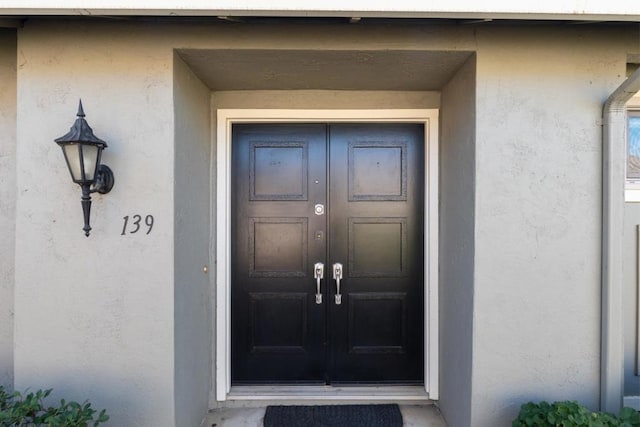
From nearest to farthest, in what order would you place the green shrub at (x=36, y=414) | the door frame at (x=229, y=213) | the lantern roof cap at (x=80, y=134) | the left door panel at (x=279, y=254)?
the green shrub at (x=36, y=414)
the lantern roof cap at (x=80, y=134)
the door frame at (x=229, y=213)
the left door panel at (x=279, y=254)

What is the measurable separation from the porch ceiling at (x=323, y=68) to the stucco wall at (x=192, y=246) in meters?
0.19

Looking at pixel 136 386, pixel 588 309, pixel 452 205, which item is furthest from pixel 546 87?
pixel 136 386

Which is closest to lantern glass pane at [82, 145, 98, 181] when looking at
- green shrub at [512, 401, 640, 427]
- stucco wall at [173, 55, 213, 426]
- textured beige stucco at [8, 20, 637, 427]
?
textured beige stucco at [8, 20, 637, 427]

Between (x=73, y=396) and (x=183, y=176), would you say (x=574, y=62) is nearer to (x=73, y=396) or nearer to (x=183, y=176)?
(x=183, y=176)

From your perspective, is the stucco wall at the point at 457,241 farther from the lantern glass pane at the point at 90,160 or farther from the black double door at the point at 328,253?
the lantern glass pane at the point at 90,160

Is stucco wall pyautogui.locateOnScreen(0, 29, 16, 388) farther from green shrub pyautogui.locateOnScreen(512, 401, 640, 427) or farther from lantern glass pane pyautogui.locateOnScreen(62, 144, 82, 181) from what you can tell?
green shrub pyautogui.locateOnScreen(512, 401, 640, 427)

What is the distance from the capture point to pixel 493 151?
2289 mm

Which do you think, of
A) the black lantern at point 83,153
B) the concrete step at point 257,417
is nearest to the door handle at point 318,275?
the concrete step at point 257,417

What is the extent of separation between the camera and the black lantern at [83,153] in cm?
205

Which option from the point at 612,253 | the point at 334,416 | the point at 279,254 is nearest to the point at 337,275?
the point at 279,254

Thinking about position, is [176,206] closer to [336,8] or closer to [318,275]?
[318,275]

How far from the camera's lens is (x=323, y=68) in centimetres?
253

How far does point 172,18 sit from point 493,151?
1.93m

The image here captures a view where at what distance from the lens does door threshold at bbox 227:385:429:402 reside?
298cm
